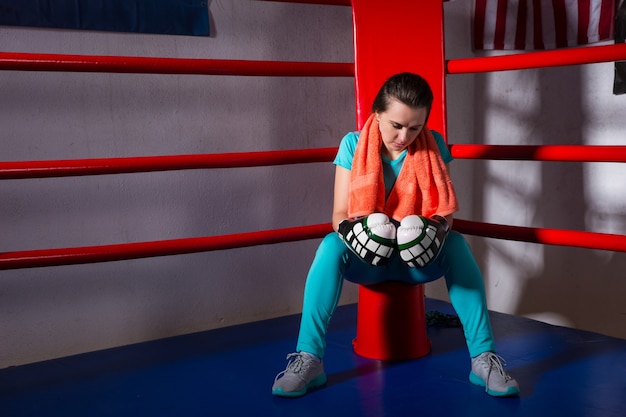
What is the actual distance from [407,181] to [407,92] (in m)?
0.30

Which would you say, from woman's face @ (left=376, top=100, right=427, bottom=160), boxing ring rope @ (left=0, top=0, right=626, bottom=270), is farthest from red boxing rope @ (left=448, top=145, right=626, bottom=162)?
woman's face @ (left=376, top=100, right=427, bottom=160)

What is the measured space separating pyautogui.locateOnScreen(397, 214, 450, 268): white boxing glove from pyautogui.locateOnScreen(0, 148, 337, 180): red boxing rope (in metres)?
0.61

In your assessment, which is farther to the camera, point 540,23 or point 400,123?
point 540,23

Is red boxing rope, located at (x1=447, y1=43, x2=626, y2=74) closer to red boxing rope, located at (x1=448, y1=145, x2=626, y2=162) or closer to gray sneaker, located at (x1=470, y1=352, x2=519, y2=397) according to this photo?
red boxing rope, located at (x1=448, y1=145, x2=626, y2=162)

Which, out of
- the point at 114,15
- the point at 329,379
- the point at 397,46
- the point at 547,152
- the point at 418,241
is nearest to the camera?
the point at 418,241

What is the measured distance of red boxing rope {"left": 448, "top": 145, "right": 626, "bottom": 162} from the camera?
2010mm

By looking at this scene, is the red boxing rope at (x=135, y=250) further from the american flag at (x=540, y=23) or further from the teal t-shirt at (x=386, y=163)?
the american flag at (x=540, y=23)

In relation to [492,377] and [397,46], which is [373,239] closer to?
[492,377]

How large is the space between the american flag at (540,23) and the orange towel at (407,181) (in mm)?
932

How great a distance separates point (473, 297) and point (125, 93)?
4.16ft

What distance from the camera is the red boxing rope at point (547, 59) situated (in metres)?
1.99

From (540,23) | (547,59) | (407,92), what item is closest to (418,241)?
(407,92)

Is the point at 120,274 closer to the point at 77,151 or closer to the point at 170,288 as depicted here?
the point at 170,288

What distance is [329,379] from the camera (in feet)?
6.72
